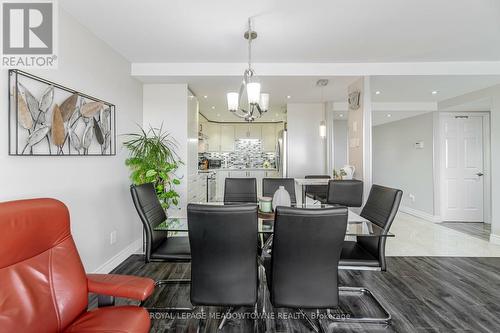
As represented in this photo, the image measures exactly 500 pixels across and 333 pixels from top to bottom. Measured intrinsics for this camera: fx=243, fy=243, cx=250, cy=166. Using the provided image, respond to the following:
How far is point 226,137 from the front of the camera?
805 cm

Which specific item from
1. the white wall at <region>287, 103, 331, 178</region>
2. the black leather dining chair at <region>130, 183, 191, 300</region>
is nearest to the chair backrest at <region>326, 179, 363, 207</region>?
the black leather dining chair at <region>130, 183, 191, 300</region>

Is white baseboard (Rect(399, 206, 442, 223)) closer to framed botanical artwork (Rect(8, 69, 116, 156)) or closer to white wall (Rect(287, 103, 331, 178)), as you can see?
white wall (Rect(287, 103, 331, 178))

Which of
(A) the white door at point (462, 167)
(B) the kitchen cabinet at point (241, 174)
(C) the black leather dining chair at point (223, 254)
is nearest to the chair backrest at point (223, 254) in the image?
(C) the black leather dining chair at point (223, 254)

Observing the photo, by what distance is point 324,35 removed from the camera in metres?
2.70

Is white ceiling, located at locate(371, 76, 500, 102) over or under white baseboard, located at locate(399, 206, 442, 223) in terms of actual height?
over

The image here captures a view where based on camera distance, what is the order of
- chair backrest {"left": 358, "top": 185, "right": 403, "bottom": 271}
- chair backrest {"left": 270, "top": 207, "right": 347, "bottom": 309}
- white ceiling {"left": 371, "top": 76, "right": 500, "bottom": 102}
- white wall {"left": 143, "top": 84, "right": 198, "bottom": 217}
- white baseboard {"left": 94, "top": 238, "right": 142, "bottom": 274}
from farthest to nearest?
white wall {"left": 143, "top": 84, "right": 198, "bottom": 217}, white ceiling {"left": 371, "top": 76, "right": 500, "bottom": 102}, white baseboard {"left": 94, "top": 238, "right": 142, "bottom": 274}, chair backrest {"left": 358, "top": 185, "right": 403, "bottom": 271}, chair backrest {"left": 270, "top": 207, "right": 347, "bottom": 309}

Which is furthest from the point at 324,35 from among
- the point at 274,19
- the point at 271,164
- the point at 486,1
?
the point at 271,164

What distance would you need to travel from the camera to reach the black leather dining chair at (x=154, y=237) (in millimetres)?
2061

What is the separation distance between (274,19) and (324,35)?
0.67 metres

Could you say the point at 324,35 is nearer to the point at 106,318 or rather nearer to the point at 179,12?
the point at 179,12

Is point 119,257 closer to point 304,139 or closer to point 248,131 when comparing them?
point 304,139

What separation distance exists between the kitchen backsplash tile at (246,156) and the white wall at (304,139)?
300 cm

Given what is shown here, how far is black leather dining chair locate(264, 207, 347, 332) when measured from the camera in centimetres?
142

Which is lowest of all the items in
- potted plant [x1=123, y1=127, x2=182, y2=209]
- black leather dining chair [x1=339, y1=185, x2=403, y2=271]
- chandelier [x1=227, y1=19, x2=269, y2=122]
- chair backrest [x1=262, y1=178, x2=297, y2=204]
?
black leather dining chair [x1=339, y1=185, x2=403, y2=271]
